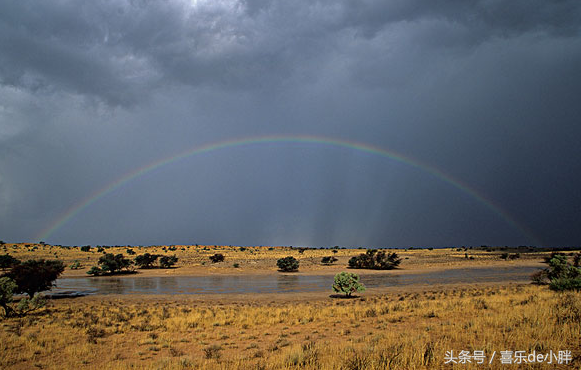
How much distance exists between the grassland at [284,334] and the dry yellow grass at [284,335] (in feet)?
0.15

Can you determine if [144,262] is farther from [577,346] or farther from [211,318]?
[577,346]

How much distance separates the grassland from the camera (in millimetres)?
8836

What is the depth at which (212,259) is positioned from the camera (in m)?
73.0

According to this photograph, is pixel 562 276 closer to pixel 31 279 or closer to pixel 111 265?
pixel 31 279

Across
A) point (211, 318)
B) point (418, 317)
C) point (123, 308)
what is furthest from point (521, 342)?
point (123, 308)

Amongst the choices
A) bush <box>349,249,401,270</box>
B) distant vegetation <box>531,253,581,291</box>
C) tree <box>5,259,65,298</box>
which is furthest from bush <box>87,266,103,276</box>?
distant vegetation <box>531,253,581,291</box>

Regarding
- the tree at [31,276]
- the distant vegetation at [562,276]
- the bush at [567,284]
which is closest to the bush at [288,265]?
the distant vegetation at [562,276]

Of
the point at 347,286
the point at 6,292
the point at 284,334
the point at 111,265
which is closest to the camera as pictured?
the point at 284,334

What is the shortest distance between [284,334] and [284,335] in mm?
191

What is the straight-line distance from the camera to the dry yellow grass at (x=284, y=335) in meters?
8.91

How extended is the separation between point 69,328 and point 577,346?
2199cm

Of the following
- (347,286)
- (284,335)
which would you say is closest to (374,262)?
(347,286)

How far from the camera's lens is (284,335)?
16000 mm

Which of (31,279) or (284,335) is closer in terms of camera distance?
(284,335)
